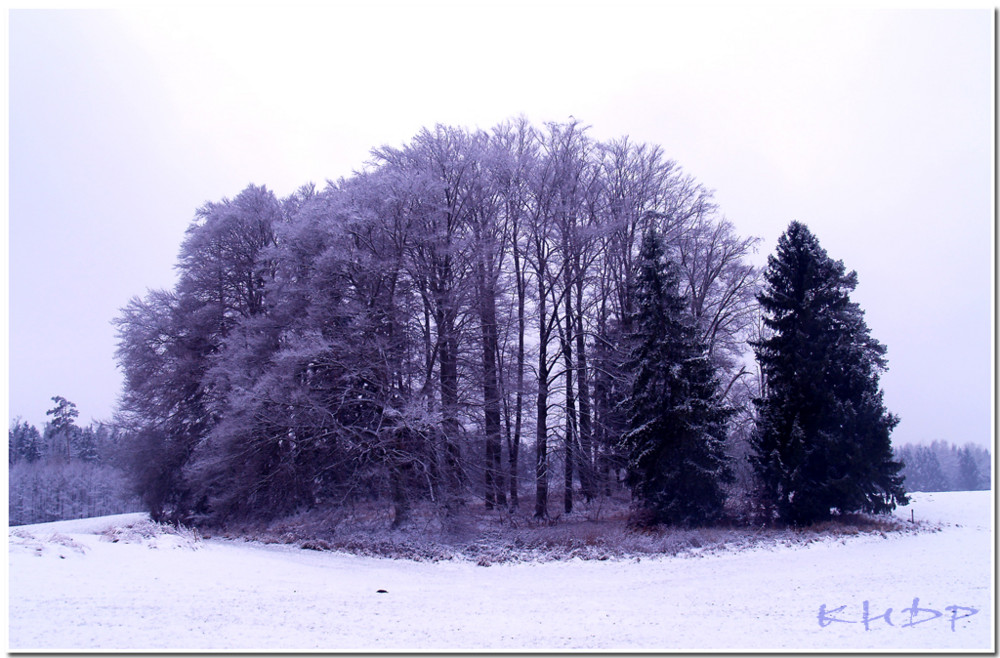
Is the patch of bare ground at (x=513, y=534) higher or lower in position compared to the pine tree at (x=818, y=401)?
lower

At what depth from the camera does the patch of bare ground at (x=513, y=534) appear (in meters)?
14.4

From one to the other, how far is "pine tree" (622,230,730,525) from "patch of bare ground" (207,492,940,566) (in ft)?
2.79

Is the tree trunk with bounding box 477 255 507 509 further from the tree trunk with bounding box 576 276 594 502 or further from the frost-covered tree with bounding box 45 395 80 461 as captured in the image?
the frost-covered tree with bounding box 45 395 80 461

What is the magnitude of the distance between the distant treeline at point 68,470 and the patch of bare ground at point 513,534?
806 centimetres

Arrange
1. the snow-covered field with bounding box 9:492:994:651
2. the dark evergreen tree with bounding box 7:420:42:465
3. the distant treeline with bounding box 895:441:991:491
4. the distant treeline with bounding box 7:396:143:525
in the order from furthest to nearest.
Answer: the distant treeline with bounding box 895:441:991:491 < the distant treeline with bounding box 7:396:143:525 < the dark evergreen tree with bounding box 7:420:42:465 < the snow-covered field with bounding box 9:492:994:651

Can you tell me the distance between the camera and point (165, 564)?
1110cm

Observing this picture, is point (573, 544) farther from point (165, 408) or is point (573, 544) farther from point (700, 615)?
point (165, 408)

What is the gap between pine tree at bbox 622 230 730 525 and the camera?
1664 cm

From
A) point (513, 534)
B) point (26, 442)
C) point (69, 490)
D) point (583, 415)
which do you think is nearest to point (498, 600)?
point (513, 534)

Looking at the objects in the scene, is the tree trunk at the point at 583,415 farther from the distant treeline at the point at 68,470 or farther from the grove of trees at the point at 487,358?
the distant treeline at the point at 68,470

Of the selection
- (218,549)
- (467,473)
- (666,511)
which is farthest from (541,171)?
(218,549)

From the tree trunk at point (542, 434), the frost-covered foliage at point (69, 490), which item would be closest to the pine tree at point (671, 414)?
the tree trunk at point (542, 434)

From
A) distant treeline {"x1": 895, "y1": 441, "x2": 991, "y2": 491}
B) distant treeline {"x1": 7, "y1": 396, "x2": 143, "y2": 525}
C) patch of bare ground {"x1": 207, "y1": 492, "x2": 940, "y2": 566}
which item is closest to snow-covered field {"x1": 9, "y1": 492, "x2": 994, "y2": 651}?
patch of bare ground {"x1": 207, "y1": 492, "x2": 940, "y2": 566}

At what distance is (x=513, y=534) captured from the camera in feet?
56.2
